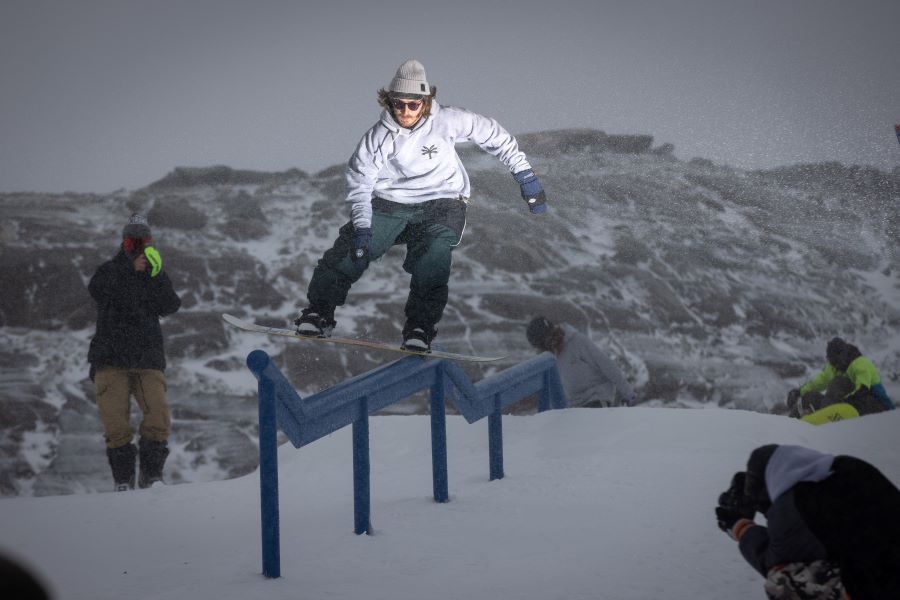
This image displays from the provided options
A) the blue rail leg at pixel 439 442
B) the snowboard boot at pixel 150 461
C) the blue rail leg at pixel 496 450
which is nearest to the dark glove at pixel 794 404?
the blue rail leg at pixel 496 450

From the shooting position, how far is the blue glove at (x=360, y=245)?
95.3 inches

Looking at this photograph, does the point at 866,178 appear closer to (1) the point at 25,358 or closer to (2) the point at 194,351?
(2) the point at 194,351

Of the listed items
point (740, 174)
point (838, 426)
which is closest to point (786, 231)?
point (740, 174)

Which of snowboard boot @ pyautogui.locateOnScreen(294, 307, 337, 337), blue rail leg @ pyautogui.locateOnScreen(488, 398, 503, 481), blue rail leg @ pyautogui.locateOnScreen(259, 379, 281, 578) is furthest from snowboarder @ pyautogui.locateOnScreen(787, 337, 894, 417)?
blue rail leg @ pyautogui.locateOnScreen(259, 379, 281, 578)

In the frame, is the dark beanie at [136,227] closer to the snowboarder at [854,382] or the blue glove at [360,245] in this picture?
the blue glove at [360,245]

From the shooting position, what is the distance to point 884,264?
6.50 meters

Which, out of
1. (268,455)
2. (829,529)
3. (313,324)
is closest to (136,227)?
(313,324)

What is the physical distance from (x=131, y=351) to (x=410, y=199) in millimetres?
1194

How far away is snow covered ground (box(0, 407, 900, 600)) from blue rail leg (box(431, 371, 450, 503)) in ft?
0.15

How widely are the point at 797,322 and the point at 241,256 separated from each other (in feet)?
12.3

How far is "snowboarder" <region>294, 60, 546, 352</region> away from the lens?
8.05ft

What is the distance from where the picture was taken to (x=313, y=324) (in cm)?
243

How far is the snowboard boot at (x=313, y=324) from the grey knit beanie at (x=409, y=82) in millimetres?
618

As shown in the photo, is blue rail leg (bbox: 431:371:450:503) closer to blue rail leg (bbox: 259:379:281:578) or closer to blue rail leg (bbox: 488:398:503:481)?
blue rail leg (bbox: 488:398:503:481)
